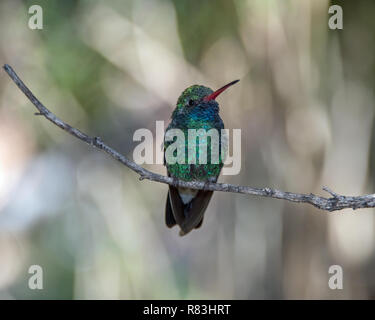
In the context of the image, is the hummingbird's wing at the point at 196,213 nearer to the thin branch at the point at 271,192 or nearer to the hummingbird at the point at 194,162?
the hummingbird at the point at 194,162

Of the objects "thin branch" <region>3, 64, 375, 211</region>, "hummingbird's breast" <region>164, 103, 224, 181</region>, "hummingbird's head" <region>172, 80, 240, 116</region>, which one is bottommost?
"thin branch" <region>3, 64, 375, 211</region>

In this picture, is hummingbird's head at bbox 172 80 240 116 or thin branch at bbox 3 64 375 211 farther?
hummingbird's head at bbox 172 80 240 116

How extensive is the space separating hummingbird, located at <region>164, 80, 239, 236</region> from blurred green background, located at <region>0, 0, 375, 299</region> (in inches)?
65.2

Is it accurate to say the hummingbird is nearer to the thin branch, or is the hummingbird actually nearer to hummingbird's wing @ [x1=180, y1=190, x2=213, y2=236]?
hummingbird's wing @ [x1=180, y1=190, x2=213, y2=236]

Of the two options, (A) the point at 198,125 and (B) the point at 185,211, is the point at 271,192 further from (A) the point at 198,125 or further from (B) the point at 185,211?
(B) the point at 185,211

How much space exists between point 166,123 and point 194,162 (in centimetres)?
204

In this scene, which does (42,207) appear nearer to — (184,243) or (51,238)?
(51,238)

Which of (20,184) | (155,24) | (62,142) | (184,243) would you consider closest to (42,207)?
(20,184)

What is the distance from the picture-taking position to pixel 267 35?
5.55m

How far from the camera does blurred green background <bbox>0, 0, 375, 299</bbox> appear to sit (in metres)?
5.35

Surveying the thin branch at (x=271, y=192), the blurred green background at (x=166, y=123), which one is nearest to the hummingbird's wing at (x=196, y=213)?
the thin branch at (x=271, y=192)

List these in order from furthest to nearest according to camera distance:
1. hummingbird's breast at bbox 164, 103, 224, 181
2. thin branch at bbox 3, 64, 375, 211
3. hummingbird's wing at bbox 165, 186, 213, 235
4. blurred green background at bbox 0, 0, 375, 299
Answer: blurred green background at bbox 0, 0, 375, 299 < hummingbird's wing at bbox 165, 186, 213, 235 < hummingbird's breast at bbox 164, 103, 224, 181 < thin branch at bbox 3, 64, 375, 211

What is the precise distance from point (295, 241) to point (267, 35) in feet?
7.22

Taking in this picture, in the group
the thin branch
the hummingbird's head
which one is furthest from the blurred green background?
the thin branch
